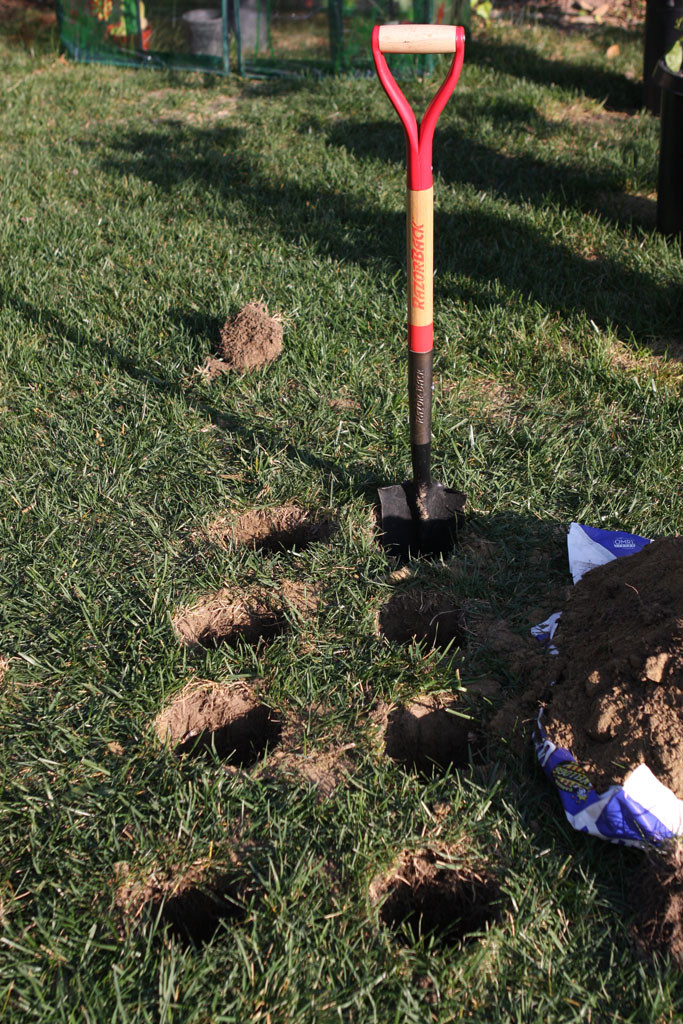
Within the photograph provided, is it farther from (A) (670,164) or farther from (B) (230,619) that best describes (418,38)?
(A) (670,164)

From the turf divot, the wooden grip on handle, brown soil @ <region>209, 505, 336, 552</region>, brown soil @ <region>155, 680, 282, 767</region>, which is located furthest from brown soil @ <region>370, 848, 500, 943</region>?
the turf divot

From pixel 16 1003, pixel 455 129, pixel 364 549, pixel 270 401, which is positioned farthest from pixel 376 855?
pixel 455 129

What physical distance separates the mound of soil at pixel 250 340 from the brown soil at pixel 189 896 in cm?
225

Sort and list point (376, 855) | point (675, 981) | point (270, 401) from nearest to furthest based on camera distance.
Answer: point (675, 981), point (376, 855), point (270, 401)

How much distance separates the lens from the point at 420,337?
8.20 feet

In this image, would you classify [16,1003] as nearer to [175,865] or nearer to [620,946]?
[175,865]

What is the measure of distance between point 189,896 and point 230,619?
89 centimetres

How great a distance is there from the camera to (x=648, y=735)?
205cm

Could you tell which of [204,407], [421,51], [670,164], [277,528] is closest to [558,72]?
[670,164]

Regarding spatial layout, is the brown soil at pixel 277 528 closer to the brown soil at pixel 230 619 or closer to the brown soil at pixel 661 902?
the brown soil at pixel 230 619

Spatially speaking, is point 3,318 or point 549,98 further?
point 549,98

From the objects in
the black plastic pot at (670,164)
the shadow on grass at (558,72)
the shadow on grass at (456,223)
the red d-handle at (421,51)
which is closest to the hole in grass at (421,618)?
the red d-handle at (421,51)

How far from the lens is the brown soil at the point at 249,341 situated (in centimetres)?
370

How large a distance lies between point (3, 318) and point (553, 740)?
3276 mm
